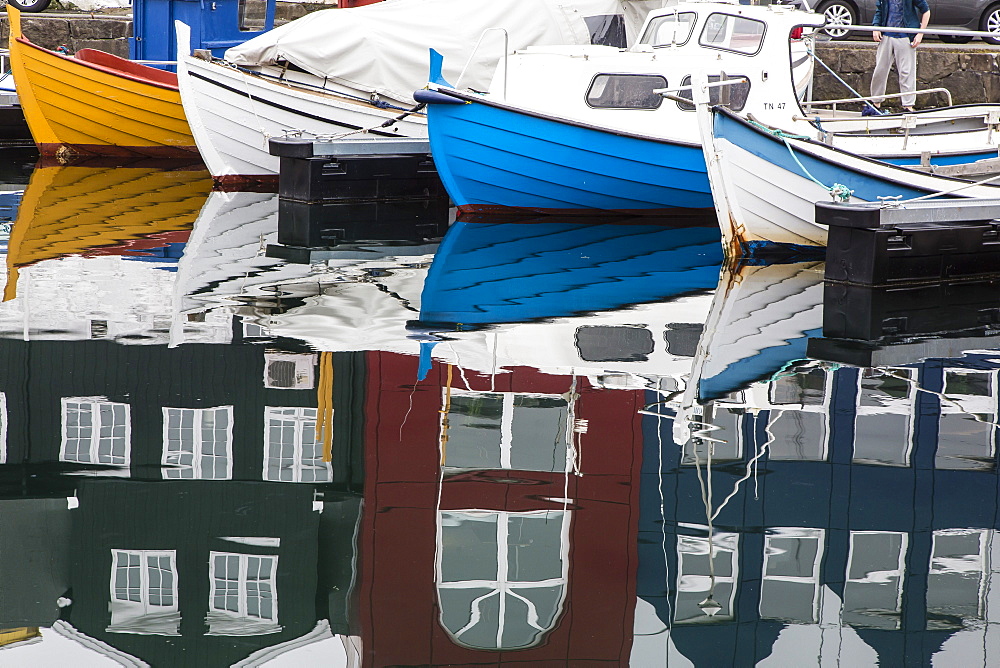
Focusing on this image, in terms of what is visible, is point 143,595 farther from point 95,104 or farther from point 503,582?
point 95,104

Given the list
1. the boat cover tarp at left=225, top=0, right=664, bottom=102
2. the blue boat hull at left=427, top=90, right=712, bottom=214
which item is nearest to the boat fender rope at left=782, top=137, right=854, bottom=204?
the blue boat hull at left=427, top=90, right=712, bottom=214

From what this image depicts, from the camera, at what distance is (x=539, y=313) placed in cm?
830

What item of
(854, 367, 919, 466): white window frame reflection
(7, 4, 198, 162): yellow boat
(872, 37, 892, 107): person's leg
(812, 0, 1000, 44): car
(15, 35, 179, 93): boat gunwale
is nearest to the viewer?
(854, 367, 919, 466): white window frame reflection

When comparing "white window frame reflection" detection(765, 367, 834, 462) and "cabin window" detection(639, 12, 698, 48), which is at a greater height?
"cabin window" detection(639, 12, 698, 48)

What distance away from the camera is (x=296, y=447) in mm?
5477

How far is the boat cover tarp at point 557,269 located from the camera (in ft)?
28.1

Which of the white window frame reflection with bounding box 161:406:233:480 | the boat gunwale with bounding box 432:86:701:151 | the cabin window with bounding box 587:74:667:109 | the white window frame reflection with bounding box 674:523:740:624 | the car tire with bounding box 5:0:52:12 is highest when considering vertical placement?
the car tire with bounding box 5:0:52:12

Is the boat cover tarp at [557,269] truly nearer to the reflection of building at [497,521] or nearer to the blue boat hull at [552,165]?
the blue boat hull at [552,165]

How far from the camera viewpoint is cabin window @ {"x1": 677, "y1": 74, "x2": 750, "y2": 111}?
1203 cm

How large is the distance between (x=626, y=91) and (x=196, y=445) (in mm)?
7621

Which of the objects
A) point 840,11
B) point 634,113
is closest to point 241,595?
point 634,113

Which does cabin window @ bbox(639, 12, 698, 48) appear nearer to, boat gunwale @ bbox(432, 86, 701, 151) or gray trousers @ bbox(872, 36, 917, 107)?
boat gunwale @ bbox(432, 86, 701, 151)

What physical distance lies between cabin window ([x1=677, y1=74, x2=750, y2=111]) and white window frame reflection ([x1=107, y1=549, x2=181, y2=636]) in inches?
345

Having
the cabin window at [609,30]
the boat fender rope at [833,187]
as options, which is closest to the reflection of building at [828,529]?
the boat fender rope at [833,187]
